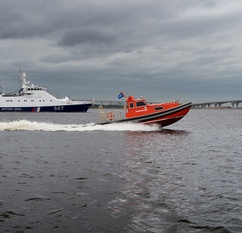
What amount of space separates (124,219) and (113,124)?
24272 millimetres

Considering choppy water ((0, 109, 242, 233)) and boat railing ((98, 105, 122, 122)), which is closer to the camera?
choppy water ((0, 109, 242, 233))

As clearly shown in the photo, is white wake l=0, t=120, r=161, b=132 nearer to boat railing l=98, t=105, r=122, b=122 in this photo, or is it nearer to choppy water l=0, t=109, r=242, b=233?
boat railing l=98, t=105, r=122, b=122

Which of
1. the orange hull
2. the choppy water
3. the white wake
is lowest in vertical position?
the choppy water

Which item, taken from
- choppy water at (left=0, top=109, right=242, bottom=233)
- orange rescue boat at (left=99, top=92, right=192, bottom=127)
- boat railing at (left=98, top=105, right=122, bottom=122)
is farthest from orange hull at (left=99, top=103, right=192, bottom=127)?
choppy water at (left=0, top=109, right=242, bottom=233)

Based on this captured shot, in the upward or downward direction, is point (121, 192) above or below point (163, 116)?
below

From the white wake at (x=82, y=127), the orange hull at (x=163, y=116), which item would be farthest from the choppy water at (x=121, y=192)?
the white wake at (x=82, y=127)

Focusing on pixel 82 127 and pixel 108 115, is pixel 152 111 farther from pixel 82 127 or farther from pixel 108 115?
pixel 82 127

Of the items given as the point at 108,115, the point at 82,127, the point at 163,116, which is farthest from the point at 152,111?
the point at 82,127

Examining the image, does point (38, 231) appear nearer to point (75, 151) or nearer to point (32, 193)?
point (32, 193)

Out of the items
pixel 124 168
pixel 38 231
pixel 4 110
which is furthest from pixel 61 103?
pixel 38 231

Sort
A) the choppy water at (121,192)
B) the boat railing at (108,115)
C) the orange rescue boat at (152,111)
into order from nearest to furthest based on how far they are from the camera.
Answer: the choppy water at (121,192) < the orange rescue boat at (152,111) < the boat railing at (108,115)

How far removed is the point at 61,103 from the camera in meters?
97.4

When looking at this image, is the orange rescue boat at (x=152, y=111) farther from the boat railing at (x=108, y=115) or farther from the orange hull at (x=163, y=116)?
the boat railing at (x=108, y=115)

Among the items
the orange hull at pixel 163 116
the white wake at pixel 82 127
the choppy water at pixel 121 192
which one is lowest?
the choppy water at pixel 121 192
